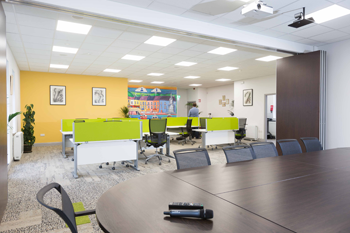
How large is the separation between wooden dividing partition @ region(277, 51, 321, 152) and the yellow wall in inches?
258

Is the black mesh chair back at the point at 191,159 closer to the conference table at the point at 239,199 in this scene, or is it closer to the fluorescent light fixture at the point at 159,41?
the conference table at the point at 239,199

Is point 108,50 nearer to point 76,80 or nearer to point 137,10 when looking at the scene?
point 137,10

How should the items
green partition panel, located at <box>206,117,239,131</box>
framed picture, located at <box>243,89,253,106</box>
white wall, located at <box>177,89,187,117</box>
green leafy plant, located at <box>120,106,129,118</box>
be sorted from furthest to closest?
1. white wall, located at <box>177,89,187,117</box>
2. framed picture, located at <box>243,89,253,106</box>
3. green leafy plant, located at <box>120,106,129,118</box>
4. green partition panel, located at <box>206,117,239,131</box>

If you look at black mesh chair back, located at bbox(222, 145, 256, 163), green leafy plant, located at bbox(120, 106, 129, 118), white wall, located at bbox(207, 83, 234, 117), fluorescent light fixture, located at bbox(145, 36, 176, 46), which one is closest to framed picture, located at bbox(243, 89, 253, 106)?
white wall, located at bbox(207, 83, 234, 117)

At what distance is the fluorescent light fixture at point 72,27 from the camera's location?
4.00m

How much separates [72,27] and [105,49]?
133 cm

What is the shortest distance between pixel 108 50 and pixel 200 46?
88.5 inches

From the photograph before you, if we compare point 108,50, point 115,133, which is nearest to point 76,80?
point 108,50

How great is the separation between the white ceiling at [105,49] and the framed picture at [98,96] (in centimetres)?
113

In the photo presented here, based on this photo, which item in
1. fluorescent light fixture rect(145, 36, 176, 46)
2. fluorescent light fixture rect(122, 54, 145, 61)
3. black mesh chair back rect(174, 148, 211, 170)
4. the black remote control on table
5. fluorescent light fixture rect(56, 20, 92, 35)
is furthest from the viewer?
fluorescent light fixture rect(122, 54, 145, 61)

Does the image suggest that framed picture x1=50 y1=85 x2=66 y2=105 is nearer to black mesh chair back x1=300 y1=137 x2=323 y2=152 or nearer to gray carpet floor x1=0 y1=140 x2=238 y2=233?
gray carpet floor x1=0 y1=140 x2=238 y2=233

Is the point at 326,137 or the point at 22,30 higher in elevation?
the point at 22,30

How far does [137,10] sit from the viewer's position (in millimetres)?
3457

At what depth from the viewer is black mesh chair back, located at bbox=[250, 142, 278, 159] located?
2.68 m
